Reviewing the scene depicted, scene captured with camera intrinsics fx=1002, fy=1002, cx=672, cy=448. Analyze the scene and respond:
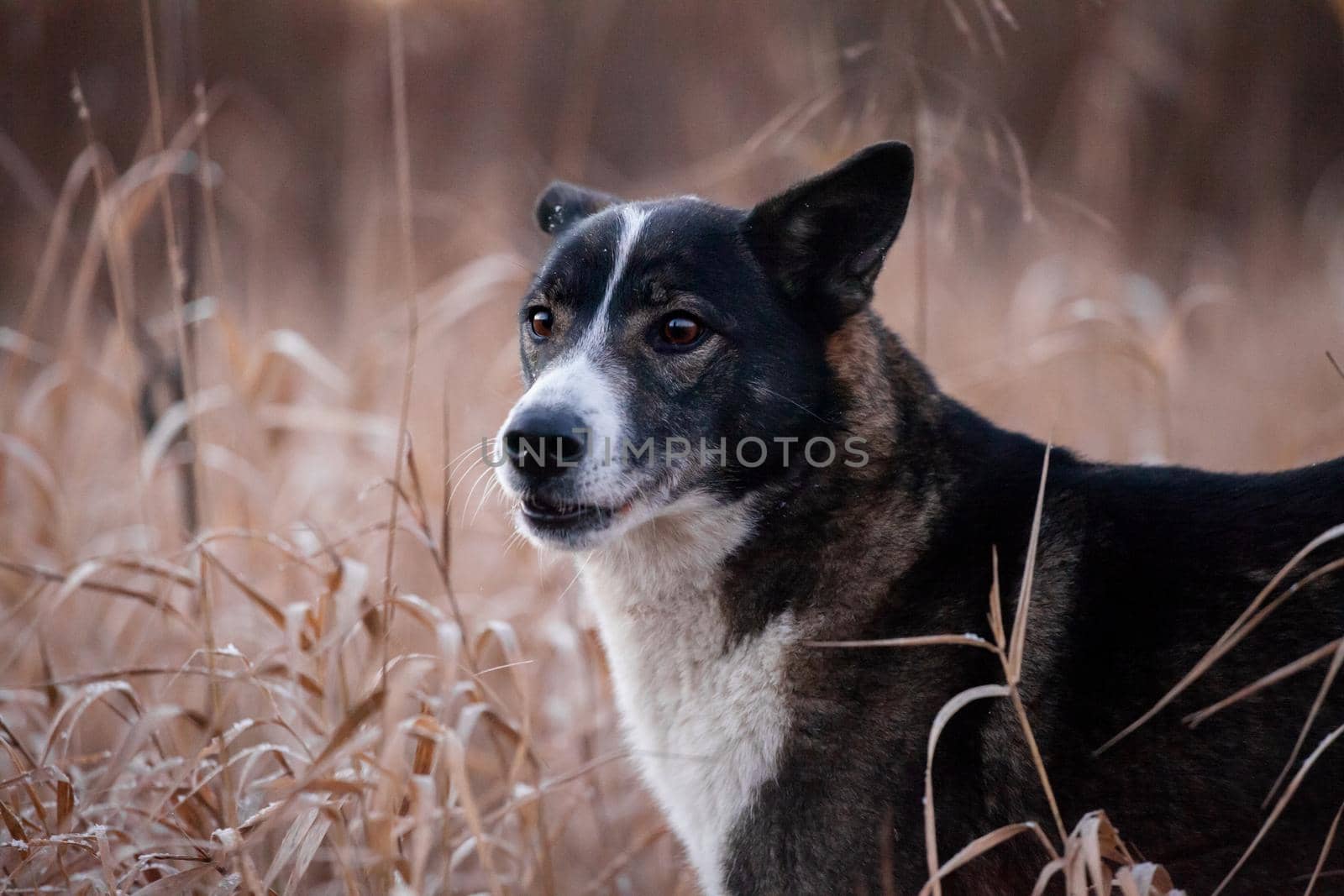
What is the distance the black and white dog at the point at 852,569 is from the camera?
199cm

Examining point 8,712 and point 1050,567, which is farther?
point 8,712

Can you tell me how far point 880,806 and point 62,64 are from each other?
8707mm

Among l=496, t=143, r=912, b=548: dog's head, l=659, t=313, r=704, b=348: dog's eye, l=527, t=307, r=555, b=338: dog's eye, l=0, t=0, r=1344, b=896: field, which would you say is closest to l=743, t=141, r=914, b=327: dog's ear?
l=496, t=143, r=912, b=548: dog's head

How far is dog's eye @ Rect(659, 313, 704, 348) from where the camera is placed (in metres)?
2.60

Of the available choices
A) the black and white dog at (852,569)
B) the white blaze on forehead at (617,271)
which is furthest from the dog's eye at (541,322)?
the white blaze on forehead at (617,271)

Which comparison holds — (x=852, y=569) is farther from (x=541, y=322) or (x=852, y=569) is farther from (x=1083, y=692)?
(x=541, y=322)

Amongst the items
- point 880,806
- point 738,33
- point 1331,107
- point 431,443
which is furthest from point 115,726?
point 1331,107

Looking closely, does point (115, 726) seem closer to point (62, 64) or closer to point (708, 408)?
point (708, 408)

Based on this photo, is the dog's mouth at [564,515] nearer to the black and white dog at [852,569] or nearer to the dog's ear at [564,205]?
the black and white dog at [852,569]

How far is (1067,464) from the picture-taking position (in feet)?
8.27

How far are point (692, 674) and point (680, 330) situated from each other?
0.88 metres

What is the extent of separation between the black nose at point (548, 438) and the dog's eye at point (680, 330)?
1.36ft

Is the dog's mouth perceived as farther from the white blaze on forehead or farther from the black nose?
the white blaze on forehead

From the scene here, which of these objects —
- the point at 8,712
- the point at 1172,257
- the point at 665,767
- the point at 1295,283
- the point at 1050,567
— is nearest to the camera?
the point at 1050,567
